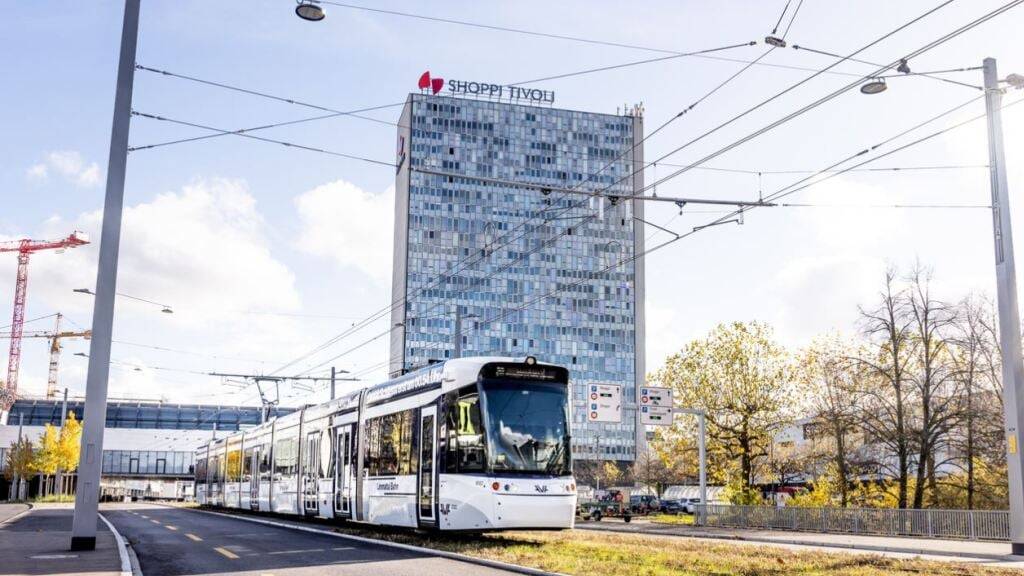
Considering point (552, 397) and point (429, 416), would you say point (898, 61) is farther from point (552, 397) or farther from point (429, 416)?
point (429, 416)

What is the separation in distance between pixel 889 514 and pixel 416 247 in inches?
4462

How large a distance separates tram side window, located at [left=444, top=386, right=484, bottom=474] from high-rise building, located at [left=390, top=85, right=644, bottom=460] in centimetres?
11538

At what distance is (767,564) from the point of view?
1593 centimetres

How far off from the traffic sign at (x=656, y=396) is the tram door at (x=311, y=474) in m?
18.5

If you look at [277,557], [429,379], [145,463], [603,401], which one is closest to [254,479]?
[603,401]

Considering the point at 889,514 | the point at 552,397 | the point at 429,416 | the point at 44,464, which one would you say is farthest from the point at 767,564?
the point at 44,464

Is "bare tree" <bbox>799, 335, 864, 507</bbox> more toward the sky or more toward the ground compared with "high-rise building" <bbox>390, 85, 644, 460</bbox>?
more toward the ground

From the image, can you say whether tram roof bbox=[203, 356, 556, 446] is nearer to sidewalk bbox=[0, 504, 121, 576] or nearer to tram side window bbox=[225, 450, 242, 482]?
sidewalk bbox=[0, 504, 121, 576]

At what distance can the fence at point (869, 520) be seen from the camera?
94.3 ft

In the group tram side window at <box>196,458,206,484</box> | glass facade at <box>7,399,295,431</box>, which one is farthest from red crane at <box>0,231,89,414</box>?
tram side window at <box>196,458,206,484</box>

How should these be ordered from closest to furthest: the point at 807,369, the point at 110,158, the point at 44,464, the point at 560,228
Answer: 1. the point at 110,158
2. the point at 807,369
3. the point at 44,464
4. the point at 560,228

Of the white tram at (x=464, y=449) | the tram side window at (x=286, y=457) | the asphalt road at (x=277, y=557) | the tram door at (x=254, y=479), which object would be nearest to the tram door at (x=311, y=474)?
the tram side window at (x=286, y=457)

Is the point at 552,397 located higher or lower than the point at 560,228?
lower

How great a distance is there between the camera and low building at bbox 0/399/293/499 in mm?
104250
